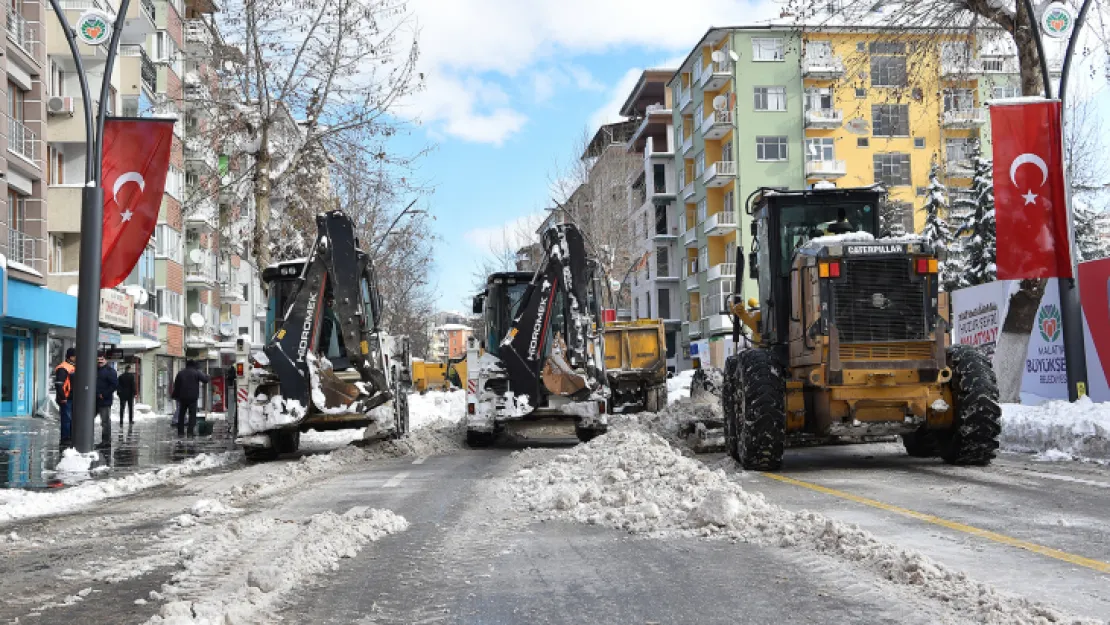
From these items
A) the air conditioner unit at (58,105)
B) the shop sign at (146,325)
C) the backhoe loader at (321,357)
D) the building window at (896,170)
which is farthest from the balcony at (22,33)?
the building window at (896,170)

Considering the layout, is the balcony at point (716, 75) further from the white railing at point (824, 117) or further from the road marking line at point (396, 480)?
the road marking line at point (396, 480)

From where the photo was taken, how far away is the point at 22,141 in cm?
3341

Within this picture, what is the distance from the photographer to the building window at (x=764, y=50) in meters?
67.2

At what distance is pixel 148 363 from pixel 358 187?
928 inches

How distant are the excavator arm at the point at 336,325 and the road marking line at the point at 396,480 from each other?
3172 mm

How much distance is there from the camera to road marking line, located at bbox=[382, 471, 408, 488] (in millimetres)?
11810

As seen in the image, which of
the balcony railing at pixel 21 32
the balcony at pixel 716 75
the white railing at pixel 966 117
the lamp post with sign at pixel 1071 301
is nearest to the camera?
the lamp post with sign at pixel 1071 301

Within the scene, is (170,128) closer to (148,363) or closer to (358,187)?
(358,187)

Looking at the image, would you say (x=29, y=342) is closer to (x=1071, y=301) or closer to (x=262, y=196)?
(x=262, y=196)

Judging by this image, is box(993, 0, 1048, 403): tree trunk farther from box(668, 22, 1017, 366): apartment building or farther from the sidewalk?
box(668, 22, 1017, 366): apartment building

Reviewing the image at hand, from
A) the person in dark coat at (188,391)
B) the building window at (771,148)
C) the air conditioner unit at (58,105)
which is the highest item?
the building window at (771,148)

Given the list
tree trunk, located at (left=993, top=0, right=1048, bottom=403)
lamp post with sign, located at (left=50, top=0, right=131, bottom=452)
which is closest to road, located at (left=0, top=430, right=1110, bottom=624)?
lamp post with sign, located at (left=50, top=0, right=131, bottom=452)

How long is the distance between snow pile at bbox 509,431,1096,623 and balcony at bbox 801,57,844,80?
2276 inches

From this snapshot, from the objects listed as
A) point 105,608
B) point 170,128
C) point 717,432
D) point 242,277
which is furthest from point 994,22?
point 242,277
